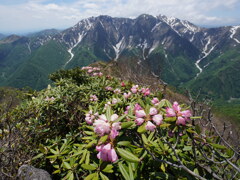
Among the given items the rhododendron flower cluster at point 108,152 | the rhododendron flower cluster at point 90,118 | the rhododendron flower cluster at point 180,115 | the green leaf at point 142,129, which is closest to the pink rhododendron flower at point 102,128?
the rhododendron flower cluster at point 108,152

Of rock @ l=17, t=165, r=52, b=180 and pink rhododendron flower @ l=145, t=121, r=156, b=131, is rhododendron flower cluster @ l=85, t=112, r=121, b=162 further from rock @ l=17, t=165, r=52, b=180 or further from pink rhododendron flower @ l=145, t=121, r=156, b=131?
rock @ l=17, t=165, r=52, b=180

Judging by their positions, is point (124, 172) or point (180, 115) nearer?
point (180, 115)

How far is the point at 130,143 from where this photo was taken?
75.7 inches

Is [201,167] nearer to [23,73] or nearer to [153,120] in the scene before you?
[153,120]

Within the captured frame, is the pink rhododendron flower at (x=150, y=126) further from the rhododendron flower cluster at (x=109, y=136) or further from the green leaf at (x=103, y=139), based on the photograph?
the green leaf at (x=103, y=139)

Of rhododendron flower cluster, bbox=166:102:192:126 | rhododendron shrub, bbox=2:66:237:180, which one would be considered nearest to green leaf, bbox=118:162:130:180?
rhododendron shrub, bbox=2:66:237:180

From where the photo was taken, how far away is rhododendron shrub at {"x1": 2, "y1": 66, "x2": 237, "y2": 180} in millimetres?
1764

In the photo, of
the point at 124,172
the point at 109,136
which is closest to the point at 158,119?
the point at 109,136

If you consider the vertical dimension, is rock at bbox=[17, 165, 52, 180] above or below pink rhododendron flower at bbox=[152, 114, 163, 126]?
below

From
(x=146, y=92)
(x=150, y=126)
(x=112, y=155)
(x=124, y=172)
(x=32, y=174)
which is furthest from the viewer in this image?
(x=146, y=92)

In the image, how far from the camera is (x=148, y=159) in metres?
2.19

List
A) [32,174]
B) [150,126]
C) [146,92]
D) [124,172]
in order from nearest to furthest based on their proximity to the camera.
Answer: [150,126]
[124,172]
[32,174]
[146,92]

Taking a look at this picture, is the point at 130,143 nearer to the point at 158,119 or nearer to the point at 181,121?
the point at 158,119

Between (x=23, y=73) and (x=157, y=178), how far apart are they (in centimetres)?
19103
